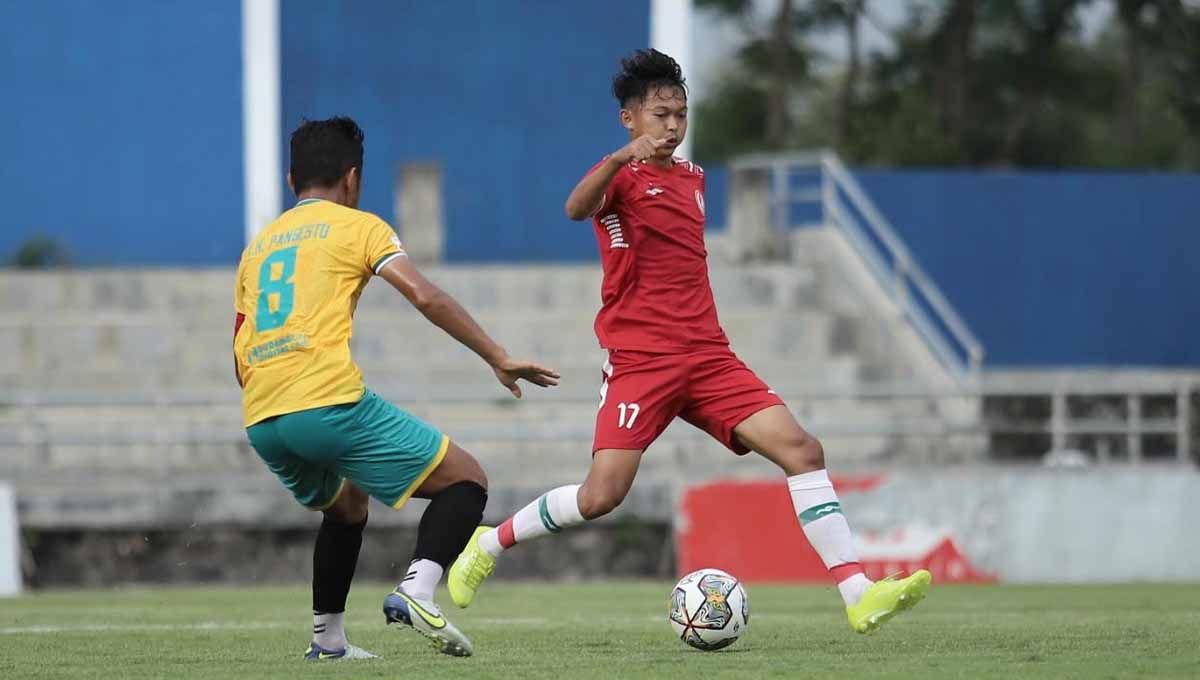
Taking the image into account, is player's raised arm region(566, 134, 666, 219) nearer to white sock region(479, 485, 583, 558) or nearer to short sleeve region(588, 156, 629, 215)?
short sleeve region(588, 156, 629, 215)

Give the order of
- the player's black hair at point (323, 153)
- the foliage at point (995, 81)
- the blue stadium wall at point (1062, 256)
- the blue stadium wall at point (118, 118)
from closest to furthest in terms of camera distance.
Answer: the player's black hair at point (323, 153) → the blue stadium wall at point (118, 118) → the blue stadium wall at point (1062, 256) → the foliage at point (995, 81)

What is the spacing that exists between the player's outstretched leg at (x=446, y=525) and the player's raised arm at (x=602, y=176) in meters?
1.07

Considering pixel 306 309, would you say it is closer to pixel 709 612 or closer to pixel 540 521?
pixel 540 521

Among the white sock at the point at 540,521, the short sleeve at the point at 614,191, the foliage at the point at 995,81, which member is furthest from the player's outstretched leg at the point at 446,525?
the foliage at the point at 995,81

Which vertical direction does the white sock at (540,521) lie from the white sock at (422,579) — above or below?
above

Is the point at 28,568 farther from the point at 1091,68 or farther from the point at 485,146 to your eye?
the point at 1091,68

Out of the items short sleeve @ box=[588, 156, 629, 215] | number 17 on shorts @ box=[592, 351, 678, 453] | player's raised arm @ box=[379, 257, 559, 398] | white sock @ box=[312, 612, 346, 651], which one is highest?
short sleeve @ box=[588, 156, 629, 215]

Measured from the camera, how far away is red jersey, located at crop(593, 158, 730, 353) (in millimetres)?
8648

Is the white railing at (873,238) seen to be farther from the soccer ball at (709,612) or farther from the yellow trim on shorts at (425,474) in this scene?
the yellow trim on shorts at (425,474)

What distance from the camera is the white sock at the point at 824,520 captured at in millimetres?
8523

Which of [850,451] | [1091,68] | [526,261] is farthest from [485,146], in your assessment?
[1091,68]

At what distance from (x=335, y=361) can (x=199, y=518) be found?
957 cm

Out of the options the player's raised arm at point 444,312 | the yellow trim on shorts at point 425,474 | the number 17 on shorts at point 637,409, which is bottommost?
the yellow trim on shorts at point 425,474

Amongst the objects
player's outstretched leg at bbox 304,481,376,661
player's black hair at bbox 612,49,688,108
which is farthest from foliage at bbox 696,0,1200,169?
player's outstretched leg at bbox 304,481,376,661
